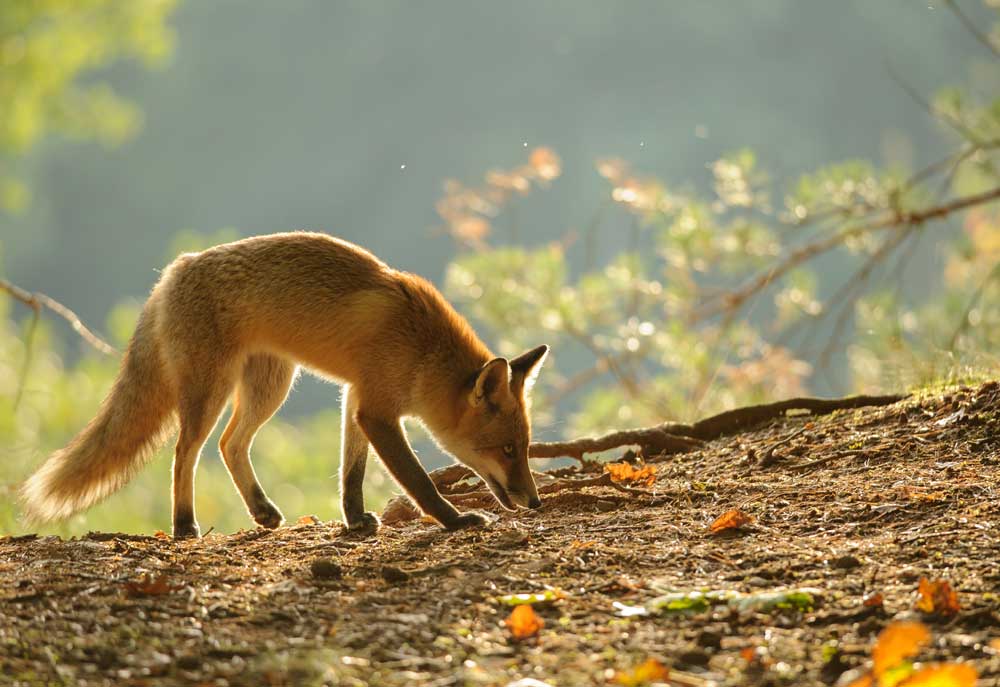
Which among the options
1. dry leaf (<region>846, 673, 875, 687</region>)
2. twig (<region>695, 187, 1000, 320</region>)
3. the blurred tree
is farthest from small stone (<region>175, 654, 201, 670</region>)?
twig (<region>695, 187, 1000, 320</region>)

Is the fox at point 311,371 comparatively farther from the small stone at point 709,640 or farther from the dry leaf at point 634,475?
the small stone at point 709,640

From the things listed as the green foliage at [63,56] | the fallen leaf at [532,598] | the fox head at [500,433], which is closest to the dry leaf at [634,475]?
the fox head at [500,433]

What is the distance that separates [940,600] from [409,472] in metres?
2.32

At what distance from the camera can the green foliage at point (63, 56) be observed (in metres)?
10.7

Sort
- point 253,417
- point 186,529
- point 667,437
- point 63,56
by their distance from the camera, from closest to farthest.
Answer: point 186,529 → point 253,417 → point 667,437 → point 63,56

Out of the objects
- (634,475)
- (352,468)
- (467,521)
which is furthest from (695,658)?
(352,468)

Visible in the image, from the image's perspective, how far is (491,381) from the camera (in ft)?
13.7

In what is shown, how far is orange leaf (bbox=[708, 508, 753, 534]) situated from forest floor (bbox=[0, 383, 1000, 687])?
3 centimetres

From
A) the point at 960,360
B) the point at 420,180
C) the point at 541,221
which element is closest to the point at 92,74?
the point at 420,180

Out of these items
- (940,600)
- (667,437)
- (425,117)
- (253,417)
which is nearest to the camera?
(940,600)

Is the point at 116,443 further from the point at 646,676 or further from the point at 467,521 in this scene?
the point at 646,676

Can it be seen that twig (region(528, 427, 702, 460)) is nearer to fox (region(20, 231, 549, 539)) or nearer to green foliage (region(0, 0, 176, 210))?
fox (region(20, 231, 549, 539))

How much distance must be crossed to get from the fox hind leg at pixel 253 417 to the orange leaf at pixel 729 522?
231cm

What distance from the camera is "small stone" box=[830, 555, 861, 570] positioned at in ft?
8.77
